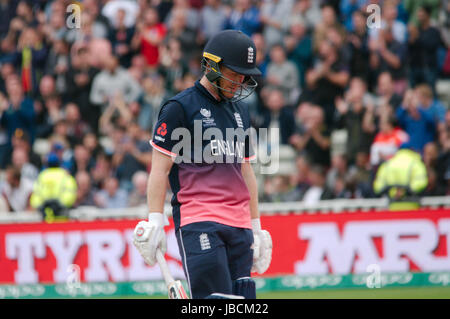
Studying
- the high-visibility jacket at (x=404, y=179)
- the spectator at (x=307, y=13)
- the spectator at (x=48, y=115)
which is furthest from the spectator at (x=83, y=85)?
the high-visibility jacket at (x=404, y=179)

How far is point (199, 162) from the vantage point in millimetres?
6250

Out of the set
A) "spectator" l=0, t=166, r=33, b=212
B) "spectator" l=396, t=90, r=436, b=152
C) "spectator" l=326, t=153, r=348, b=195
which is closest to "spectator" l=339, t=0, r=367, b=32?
"spectator" l=396, t=90, r=436, b=152

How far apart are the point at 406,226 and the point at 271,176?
335cm

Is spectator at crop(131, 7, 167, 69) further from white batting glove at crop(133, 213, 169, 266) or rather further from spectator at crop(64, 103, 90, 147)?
white batting glove at crop(133, 213, 169, 266)

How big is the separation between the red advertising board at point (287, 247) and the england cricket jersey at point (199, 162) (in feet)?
19.9

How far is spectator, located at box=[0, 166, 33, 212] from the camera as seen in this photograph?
1536 centimetres

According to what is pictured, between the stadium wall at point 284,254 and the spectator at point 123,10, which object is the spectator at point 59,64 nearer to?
the spectator at point 123,10

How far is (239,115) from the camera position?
6.62 m

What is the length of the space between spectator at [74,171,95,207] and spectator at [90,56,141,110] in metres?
2.05

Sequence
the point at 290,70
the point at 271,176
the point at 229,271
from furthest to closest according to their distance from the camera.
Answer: the point at 290,70
the point at 271,176
the point at 229,271

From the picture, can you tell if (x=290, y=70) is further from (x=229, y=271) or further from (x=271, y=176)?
(x=229, y=271)

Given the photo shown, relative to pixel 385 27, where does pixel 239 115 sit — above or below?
below
